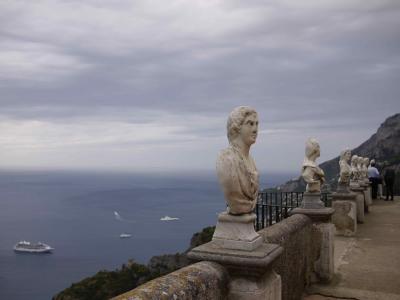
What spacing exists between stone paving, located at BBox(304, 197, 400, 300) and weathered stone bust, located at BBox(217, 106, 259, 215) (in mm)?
3606

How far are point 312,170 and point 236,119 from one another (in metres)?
4.06

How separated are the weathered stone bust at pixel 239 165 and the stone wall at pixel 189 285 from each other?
1.88ft

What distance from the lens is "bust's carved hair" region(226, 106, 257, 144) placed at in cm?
361

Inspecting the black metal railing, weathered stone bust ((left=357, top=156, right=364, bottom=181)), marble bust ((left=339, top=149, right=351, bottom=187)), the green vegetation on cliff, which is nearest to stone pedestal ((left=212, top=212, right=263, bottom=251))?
the black metal railing

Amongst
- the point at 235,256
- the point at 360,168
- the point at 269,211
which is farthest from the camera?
the point at 360,168

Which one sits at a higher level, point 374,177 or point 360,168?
point 360,168

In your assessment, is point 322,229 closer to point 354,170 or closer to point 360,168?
point 354,170

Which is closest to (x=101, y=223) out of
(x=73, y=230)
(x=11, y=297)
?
(x=73, y=230)

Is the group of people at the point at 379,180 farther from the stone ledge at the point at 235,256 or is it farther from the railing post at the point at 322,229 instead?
the stone ledge at the point at 235,256

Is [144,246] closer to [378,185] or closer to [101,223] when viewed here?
[101,223]

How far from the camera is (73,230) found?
100562mm

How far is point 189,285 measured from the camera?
111 inches

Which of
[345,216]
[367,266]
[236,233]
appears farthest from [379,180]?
[236,233]

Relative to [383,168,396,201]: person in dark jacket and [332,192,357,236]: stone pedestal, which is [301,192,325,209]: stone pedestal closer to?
[332,192,357,236]: stone pedestal
